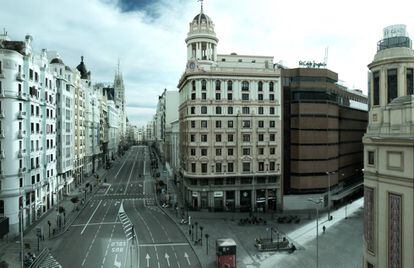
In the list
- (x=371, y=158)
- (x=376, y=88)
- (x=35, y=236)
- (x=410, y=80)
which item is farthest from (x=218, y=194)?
(x=410, y=80)

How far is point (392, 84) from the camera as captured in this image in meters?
21.7

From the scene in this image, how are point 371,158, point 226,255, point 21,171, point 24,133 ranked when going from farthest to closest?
point 24,133 < point 21,171 < point 226,255 < point 371,158

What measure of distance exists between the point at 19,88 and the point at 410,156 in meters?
60.2

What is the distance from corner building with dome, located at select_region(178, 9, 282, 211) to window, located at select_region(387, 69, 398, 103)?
53.3 m

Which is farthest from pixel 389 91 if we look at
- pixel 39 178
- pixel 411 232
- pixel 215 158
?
pixel 39 178

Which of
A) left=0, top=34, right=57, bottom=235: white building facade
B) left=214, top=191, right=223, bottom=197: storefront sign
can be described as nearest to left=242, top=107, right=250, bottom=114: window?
left=214, top=191, right=223, bottom=197: storefront sign

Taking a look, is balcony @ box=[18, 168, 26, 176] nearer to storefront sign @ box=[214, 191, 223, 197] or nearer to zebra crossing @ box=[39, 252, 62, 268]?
zebra crossing @ box=[39, 252, 62, 268]

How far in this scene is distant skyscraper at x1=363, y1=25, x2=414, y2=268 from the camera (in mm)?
19578

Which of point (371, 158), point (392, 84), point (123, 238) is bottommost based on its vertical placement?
point (123, 238)

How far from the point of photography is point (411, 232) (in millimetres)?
19078

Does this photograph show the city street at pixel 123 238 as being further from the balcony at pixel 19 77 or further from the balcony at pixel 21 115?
the balcony at pixel 19 77

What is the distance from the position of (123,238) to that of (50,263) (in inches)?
480

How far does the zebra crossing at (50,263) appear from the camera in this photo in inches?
1729

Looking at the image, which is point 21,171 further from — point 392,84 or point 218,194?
point 392,84
